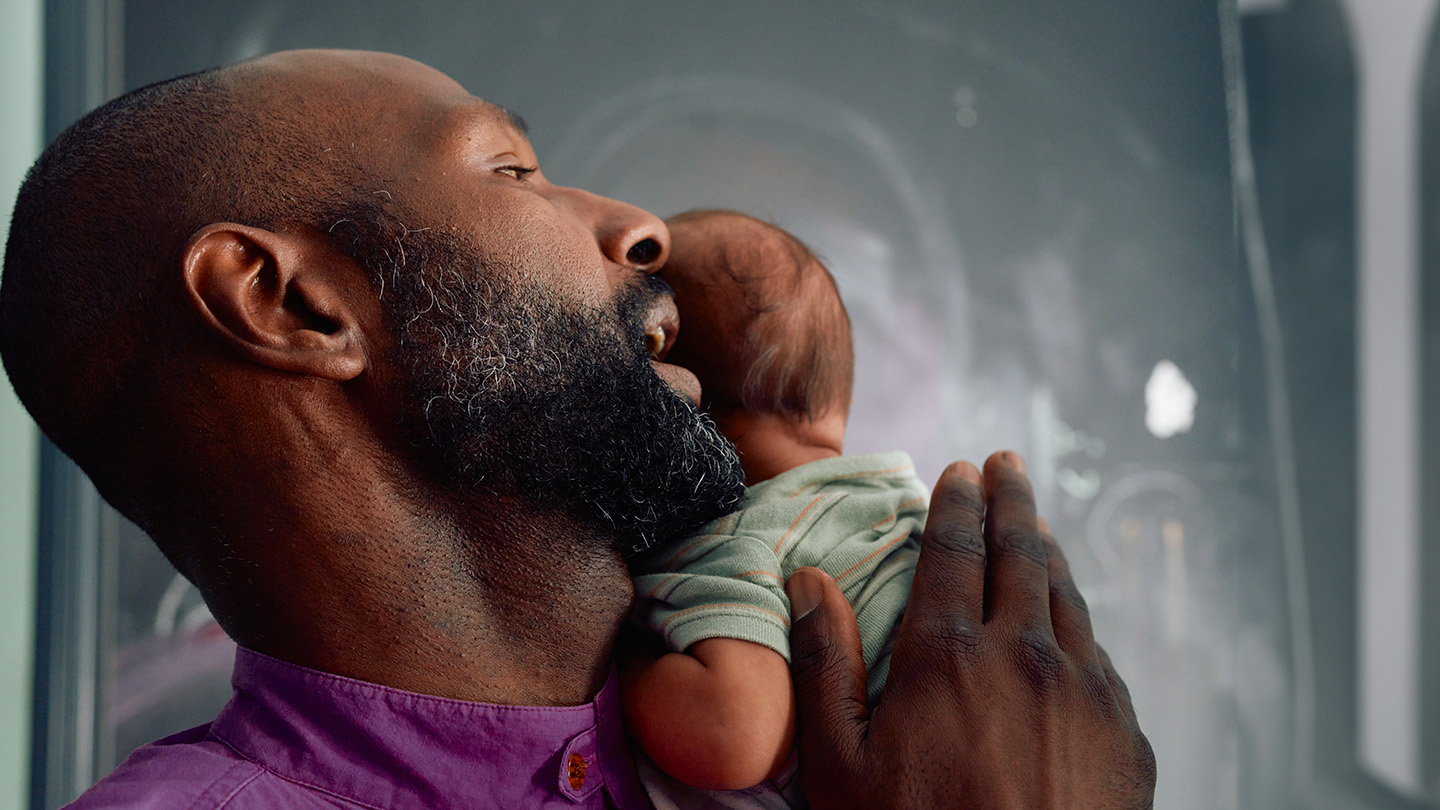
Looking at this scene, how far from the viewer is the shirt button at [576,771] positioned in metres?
0.80

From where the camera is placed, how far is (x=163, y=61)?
1635mm

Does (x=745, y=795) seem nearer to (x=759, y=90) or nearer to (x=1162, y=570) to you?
(x=1162, y=570)

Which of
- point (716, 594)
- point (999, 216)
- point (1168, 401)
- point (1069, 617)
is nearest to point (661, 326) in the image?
point (716, 594)

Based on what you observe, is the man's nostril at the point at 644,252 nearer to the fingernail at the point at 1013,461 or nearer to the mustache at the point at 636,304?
the mustache at the point at 636,304

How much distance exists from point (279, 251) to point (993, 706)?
0.81 metres

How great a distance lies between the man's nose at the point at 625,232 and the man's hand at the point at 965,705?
410mm

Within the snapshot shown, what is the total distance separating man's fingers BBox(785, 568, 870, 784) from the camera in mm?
747

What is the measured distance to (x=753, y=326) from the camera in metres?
1.09

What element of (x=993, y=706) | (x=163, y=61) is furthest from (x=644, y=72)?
(x=993, y=706)

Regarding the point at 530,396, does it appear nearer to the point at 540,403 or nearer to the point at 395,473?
the point at 540,403

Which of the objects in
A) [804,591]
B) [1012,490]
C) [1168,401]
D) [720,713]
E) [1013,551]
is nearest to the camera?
[720,713]

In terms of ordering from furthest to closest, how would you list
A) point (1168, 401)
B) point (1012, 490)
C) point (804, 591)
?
point (1168, 401)
point (1012, 490)
point (804, 591)

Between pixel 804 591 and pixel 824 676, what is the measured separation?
86 millimetres

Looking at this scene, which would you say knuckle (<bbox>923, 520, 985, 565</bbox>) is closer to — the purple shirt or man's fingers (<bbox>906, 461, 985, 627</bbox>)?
man's fingers (<bbox>906, 461, 985, 627</bbox>)
